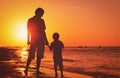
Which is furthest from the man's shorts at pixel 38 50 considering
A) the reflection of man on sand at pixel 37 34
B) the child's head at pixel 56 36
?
the child's head at pixel 56 36

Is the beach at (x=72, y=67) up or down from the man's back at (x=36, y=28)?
down

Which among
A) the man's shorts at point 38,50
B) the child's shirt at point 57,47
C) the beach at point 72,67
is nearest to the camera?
the man's shorts at point 38,50

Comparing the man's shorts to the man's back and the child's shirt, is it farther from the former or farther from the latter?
the child's shirt

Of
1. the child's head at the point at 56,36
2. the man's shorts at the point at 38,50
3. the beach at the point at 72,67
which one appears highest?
the child's head at the point at 56,36

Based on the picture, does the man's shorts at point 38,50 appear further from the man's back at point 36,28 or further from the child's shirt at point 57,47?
the child's shirt at point 57,47

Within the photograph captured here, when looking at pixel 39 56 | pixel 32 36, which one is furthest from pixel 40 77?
pixel 32 36

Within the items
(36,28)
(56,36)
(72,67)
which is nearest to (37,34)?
(36,28)

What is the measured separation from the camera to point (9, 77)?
36.8 feet

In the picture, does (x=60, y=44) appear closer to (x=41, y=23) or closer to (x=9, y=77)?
(x=41, y=23)

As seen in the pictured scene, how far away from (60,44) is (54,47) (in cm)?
28

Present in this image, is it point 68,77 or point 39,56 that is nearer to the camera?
point 39,56

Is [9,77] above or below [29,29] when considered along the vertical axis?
below

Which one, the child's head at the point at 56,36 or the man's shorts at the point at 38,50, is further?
the child's head at the point at 56,36

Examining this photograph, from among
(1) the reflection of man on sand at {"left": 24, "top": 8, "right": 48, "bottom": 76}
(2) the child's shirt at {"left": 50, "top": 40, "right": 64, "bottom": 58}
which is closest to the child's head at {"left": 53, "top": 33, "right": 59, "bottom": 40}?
(2) the child's shirt at {"left": 50, "top": 40, "right": 64, "bottom": 58}
